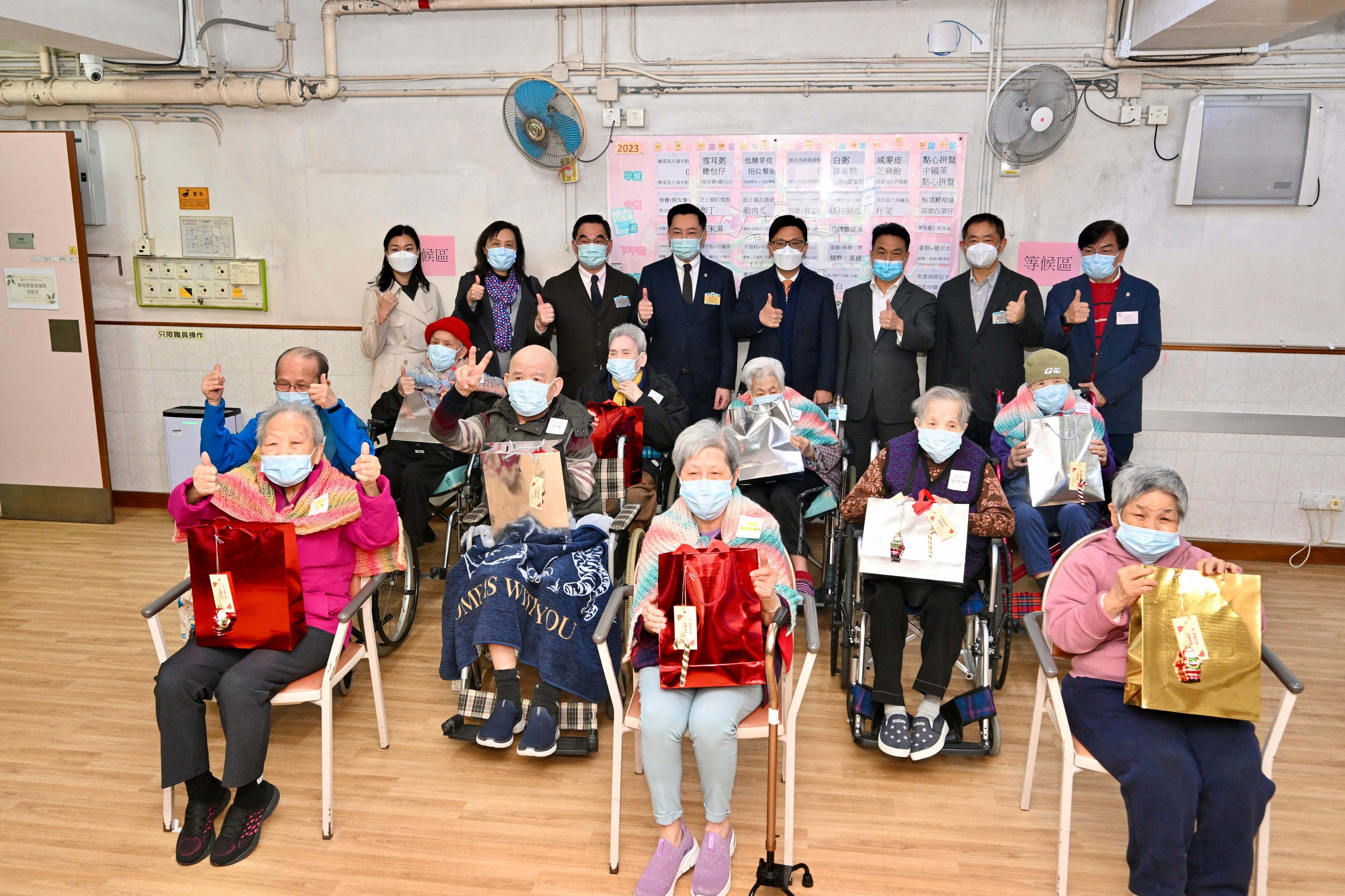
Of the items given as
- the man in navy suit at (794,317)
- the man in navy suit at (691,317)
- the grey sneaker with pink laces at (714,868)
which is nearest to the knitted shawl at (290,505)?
the grey sneaker with pink laces at (714,868)

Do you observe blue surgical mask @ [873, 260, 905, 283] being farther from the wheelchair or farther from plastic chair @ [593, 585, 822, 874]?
plastic chair @ [593, 585, 822, 874]

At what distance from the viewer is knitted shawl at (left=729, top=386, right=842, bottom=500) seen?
163 inches

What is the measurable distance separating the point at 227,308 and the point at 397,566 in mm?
3703

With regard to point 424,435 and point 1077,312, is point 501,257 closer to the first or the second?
point 424,435

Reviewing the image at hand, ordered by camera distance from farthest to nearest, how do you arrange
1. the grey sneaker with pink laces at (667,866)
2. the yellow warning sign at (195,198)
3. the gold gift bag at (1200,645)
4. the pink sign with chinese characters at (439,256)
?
the yellow warning sign at (195,198)
the pink sign with chinese characters at (439,256)
the grey sneaker with pink laces at (667,866)
the gold gift bag at (1200,645)

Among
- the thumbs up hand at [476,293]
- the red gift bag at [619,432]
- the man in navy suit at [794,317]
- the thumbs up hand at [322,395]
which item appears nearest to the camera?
the thumbs up hand at [322,395]

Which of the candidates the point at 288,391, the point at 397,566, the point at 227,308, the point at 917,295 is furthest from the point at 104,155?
the point at 917,295

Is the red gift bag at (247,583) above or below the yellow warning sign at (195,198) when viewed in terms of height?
below

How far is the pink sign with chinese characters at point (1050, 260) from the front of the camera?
5.16 metres

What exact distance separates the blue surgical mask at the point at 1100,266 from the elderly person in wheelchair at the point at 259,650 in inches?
148

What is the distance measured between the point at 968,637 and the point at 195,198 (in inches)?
216

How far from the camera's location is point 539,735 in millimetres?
3127

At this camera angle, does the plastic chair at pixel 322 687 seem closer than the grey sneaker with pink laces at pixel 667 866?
No

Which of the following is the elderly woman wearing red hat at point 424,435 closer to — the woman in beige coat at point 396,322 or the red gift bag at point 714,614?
the woman in beige coat at point 396,322
